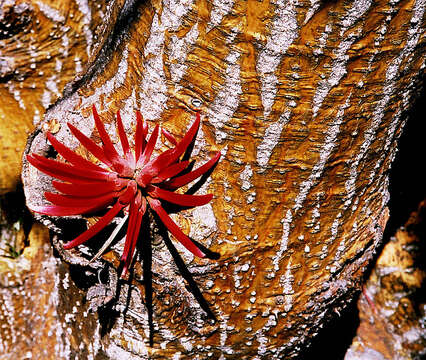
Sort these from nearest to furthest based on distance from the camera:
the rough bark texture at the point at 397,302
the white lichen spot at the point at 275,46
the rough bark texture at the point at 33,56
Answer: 1. the white lichen spot at the point at 275,46
2. the rough bark texture at the point at 33,56
3. the rough bark texture at the point at 397,302

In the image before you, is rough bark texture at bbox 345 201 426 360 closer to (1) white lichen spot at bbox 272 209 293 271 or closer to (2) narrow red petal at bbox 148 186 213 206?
(1) white lichen spot at bbox 272 209 293 271

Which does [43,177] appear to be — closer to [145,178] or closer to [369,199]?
[145,178]

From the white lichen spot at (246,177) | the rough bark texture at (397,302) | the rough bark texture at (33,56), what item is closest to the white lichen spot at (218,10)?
the white lichen spot at (246,177)

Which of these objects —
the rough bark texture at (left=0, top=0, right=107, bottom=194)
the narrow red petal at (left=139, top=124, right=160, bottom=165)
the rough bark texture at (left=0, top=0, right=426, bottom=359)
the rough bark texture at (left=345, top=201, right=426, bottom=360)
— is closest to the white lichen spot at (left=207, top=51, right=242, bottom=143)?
the rough bark texture at (left=0, top=0, right=426, bottom=359)

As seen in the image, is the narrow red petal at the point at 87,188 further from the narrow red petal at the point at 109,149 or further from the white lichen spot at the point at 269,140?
the white lichen spot at the point at 269,140

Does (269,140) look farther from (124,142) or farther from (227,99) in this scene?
(124,142)

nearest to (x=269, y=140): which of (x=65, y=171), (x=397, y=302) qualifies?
(x=65, y=171)

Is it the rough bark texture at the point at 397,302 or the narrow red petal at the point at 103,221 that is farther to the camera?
the rough bark texture at the point at 397,302
